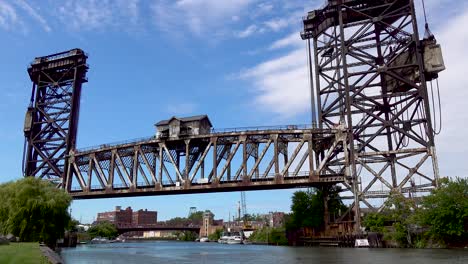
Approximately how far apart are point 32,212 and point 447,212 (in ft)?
127

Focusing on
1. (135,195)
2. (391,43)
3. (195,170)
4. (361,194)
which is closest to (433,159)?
(361,194)

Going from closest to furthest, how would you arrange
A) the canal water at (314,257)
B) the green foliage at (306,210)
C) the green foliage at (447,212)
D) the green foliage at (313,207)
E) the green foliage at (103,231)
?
1. the canal water at (314,257)
2. the green foliage at (447,212)
3. the green foliage at (313,207)
4. the green foliage at (306,210)
5. the green foliage at (103,231)

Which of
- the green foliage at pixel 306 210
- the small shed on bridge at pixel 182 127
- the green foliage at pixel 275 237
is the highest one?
the small shed on bridge at pixel 182 127

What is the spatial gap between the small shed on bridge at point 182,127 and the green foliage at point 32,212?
22437 millimetres

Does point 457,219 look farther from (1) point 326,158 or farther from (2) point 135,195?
(2) point 135,195

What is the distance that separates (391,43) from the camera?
5878 centimetres

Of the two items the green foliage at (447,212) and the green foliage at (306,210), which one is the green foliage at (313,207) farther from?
the green foliage at (447,212)

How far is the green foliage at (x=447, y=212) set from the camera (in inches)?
1601

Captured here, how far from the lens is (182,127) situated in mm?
62000

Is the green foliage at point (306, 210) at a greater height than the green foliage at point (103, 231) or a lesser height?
greater

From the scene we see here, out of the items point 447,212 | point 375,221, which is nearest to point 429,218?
point 447,212

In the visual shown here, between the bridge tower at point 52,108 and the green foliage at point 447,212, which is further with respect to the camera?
the bridge tower at point 52,108

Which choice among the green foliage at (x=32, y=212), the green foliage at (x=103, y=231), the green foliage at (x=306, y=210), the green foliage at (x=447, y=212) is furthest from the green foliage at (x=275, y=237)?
the green foliage at (x=103, y=231)

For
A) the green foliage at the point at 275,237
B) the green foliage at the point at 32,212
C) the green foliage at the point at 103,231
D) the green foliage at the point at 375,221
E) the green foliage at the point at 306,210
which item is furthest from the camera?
the green foliage at the point at 103,231
